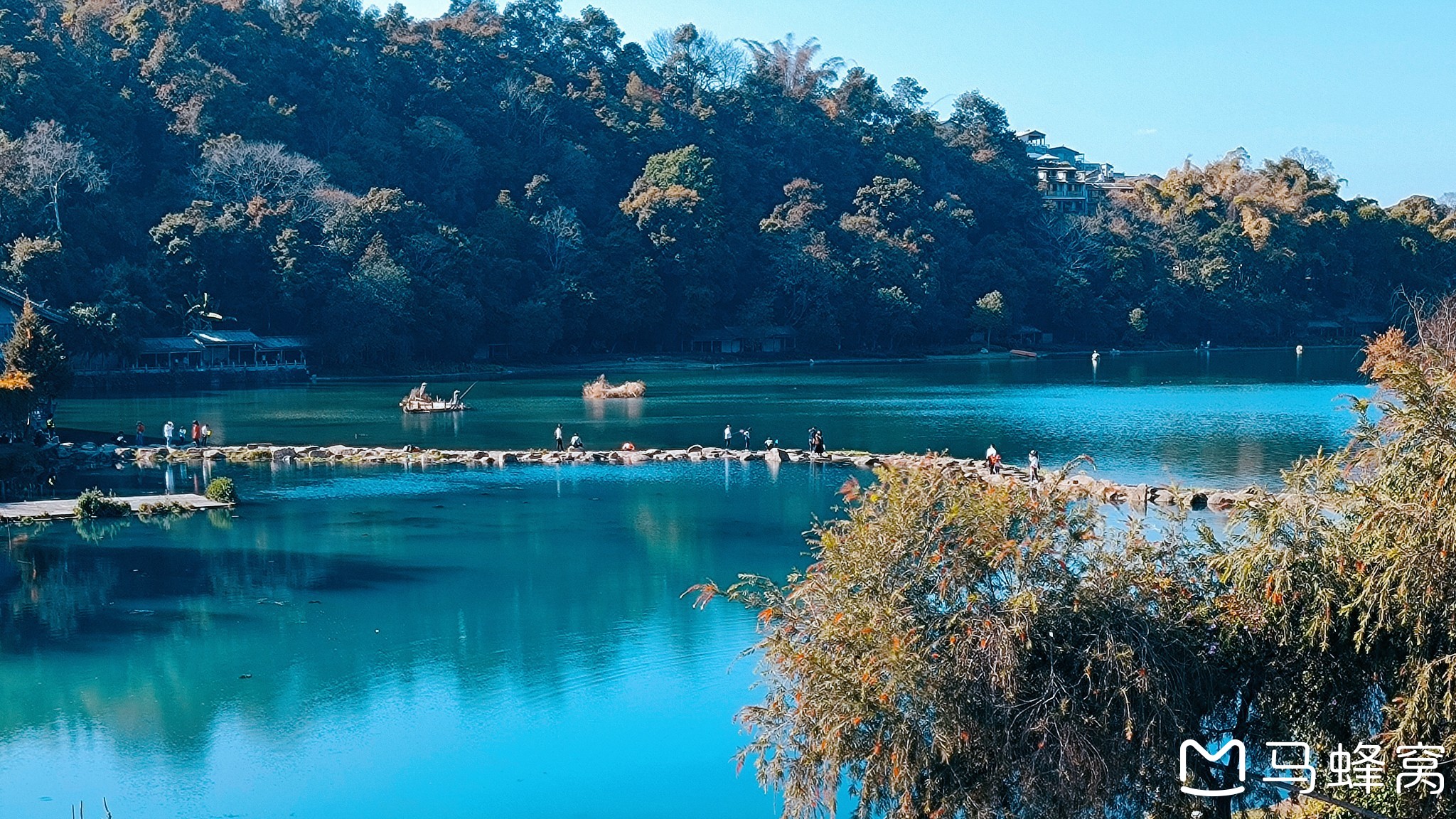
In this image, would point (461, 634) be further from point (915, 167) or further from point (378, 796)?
point (915, 167)

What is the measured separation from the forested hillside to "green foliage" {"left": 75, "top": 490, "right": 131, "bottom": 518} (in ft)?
113

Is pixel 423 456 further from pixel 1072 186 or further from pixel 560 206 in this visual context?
pixel 1072 186

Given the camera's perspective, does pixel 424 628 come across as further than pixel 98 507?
No

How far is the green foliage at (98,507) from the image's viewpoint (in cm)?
3009

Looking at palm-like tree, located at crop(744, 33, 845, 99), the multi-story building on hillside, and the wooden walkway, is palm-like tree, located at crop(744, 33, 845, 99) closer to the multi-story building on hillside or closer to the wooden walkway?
the multi-story building on hillside

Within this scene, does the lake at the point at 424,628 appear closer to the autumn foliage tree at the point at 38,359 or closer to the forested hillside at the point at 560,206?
the autumn foliage tree at the point at 38,359

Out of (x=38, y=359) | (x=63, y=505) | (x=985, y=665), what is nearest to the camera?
(x=985, y=665)

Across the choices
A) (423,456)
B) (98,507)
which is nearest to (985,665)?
(98,507)

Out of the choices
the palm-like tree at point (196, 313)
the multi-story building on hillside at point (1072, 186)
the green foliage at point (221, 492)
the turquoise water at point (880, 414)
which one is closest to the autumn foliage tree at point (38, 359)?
the turquoise water at point (880, 414)

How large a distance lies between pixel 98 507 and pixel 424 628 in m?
12.4

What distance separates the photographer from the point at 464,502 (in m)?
33.7

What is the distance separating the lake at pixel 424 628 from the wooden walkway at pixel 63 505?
0.94m

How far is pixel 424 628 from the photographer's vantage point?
71.0 ft

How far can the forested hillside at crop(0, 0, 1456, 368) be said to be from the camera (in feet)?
239
